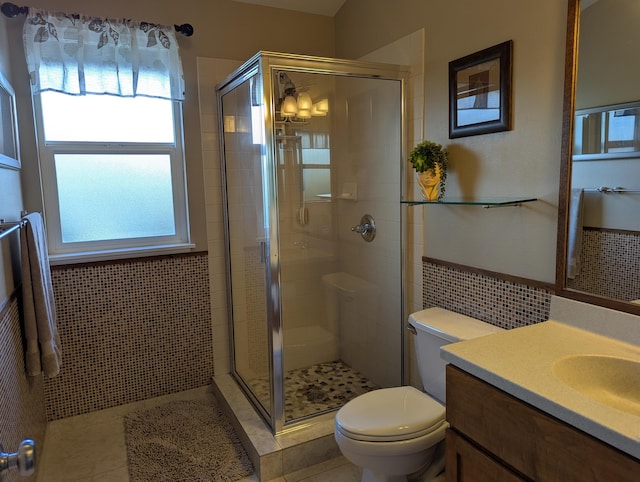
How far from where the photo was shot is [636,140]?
54.5 inches

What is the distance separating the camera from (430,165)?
2.10 meters

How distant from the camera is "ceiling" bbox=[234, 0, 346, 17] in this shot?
2.81 m

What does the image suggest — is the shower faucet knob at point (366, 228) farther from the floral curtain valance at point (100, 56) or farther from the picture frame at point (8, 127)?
the picture frame at point (8, 127)

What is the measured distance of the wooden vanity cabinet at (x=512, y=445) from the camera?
99 cm

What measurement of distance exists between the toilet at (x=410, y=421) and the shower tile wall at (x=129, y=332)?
1.35 m

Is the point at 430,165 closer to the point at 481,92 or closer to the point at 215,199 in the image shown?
the point at 481,92

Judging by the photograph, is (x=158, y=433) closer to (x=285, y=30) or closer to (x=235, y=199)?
(x=235, y=199)

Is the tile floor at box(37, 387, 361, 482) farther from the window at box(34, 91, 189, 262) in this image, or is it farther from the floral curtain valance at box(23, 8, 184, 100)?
the floral curtain valance at box(23, 8, 184, 100)

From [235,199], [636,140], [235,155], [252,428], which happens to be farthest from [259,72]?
[252,428]

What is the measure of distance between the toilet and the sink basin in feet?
1.80

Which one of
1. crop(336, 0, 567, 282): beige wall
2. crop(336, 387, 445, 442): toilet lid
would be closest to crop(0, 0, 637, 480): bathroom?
crop(336, 0, 567, 282): beige wall

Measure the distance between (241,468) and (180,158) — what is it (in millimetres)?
1800

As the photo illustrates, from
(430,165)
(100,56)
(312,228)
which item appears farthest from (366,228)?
(100,56)

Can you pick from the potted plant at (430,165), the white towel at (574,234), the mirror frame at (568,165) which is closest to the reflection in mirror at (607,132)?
the mirror frame at (568,165)
